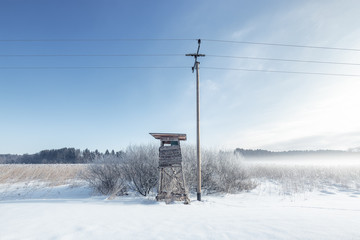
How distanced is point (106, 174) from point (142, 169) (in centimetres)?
246

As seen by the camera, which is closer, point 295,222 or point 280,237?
point 280,237

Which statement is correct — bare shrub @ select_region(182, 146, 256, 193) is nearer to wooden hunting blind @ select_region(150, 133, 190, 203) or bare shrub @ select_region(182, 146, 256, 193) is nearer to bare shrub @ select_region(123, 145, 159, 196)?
bare shrub @ select_region(123, 145, 159, 196)

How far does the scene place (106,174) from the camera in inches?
457

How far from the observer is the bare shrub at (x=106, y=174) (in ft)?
37.5

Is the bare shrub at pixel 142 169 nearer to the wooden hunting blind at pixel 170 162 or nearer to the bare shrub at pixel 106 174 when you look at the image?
the bare shrub at pixel 106 174

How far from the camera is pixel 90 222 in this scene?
4.28 metres

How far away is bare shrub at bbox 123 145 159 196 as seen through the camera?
1109 centimetres

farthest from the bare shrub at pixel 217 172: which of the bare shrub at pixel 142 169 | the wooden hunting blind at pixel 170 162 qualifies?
the wooden hunting blind at pixel 170 162

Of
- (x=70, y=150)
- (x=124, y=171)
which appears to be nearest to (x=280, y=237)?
(x=124, y=171)

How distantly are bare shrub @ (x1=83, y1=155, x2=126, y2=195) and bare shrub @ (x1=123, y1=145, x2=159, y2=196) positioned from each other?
51 centimetres

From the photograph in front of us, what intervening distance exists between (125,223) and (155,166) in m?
7.13

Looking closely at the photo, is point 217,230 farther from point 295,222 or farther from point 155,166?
point 155,166

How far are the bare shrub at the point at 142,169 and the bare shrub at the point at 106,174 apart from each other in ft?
1.68

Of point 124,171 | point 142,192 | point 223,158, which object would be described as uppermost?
point 223,158
